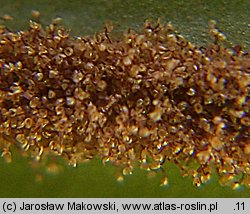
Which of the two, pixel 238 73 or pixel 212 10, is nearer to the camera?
pixel 238 73

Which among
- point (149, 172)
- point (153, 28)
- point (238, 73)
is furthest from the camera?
point (149, 172)

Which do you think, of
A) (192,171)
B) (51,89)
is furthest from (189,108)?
(51,89)

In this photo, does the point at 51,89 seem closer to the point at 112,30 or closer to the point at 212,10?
the point at 112,30

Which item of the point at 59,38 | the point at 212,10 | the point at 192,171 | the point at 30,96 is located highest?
the point at 212,10

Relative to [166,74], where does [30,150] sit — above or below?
below

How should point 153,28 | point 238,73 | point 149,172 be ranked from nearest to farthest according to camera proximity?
point 238,73
point 153,28
point 149,172

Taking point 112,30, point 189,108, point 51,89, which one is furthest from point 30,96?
point 189,108

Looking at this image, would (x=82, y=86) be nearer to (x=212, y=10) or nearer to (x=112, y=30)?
(x=112, y=30)
